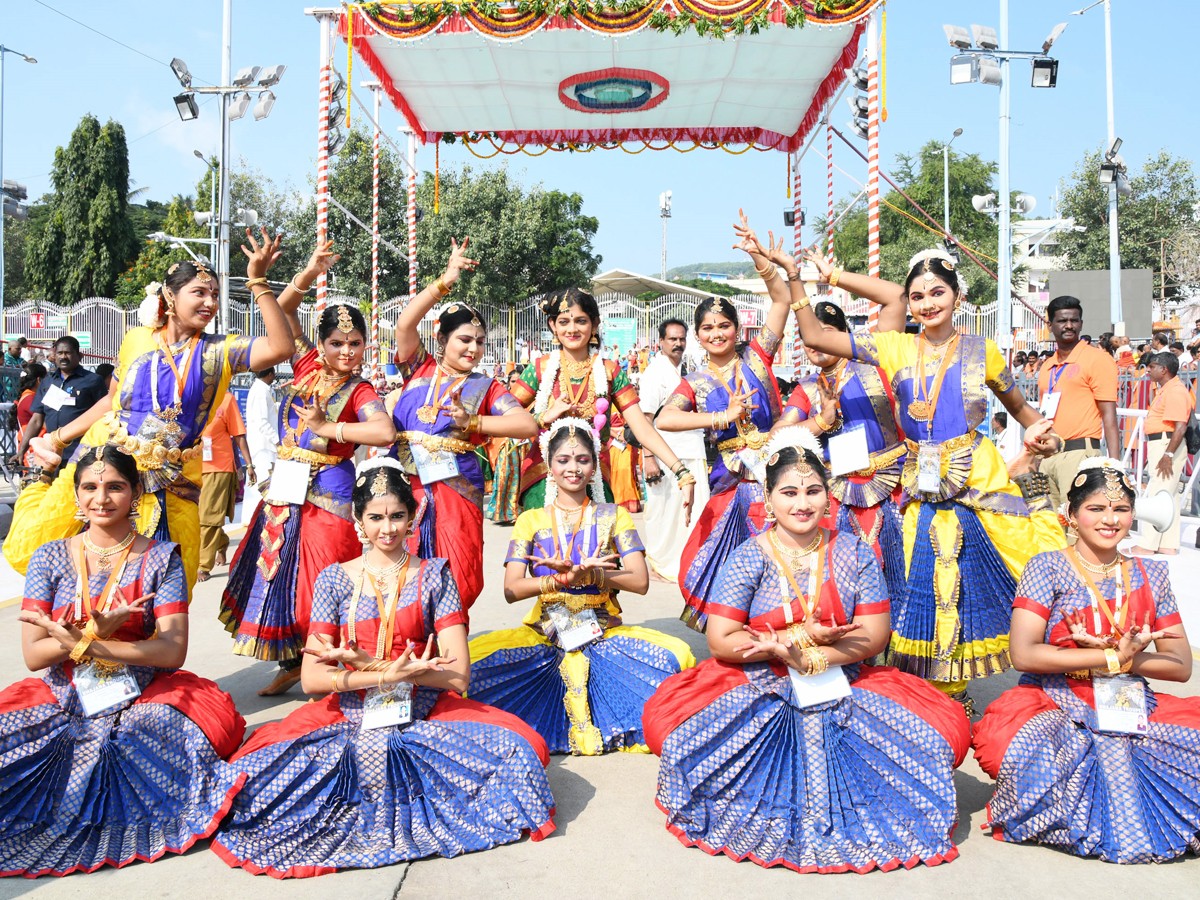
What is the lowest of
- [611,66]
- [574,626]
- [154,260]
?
[574,626]

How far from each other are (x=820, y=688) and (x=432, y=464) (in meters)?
1.89

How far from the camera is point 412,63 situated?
999 cm

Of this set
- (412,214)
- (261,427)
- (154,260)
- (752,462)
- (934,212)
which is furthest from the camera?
(934,212)

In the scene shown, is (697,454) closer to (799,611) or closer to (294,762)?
(799,611)

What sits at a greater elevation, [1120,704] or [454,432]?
[454,432]

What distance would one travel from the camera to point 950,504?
12.6 feet

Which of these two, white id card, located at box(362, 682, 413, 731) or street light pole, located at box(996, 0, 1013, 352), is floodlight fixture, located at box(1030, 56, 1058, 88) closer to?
street light pole, located at box(996, 0, 1013, 352)

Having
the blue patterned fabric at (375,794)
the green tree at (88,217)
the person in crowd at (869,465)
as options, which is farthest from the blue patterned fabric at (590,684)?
the green tree at (88,217)

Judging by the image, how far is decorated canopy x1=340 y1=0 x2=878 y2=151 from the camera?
888 cm

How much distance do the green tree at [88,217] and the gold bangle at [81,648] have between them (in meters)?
37.6

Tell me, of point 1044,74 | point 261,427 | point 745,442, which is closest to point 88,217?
point 1044,74

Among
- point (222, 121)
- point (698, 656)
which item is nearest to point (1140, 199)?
point (222, 121)

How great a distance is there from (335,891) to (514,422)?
200 centimetres

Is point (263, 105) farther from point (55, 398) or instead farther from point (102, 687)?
point (102, 687)
